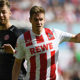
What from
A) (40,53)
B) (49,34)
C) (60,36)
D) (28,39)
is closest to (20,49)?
(28,39)

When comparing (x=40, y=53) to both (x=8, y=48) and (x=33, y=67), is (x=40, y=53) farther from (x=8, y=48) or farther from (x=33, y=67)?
(x=8, y=48)

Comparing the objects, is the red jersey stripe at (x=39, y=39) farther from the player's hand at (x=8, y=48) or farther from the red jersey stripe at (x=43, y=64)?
the player's hand at (x=8, y=48)

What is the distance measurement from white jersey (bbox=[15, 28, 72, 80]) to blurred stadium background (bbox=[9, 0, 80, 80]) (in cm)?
560

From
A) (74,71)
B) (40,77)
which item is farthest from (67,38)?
(74,71)

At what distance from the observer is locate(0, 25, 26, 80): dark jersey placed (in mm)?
3461

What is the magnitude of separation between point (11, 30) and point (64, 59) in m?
5.76

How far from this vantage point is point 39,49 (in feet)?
9.98

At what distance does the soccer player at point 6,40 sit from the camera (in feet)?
11.3

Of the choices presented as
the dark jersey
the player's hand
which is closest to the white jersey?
the player's hand

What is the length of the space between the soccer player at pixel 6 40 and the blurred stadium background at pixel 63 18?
524 cm

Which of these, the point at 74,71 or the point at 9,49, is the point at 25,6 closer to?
the point at 74,71

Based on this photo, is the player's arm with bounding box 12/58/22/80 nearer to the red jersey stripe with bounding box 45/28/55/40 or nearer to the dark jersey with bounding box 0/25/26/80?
the dark jersey with bounding box 0/25/26/80

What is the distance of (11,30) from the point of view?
11.5 feet

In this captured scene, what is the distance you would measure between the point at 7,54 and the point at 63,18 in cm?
710
